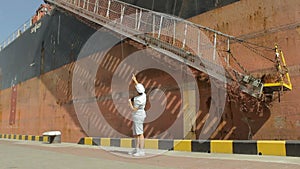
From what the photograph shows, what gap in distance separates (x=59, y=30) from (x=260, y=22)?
10606 millimetres

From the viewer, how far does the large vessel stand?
634 centimetres

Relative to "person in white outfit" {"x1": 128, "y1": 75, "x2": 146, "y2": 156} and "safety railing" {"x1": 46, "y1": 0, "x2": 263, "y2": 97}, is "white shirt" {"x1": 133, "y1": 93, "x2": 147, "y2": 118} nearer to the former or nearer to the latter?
"person in white outfit" {"x1": 128, "y1": 75, "x2": 146, "y2": 156}

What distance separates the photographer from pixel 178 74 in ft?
26.8

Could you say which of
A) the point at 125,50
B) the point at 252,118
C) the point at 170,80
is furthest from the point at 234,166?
the point at 125,50

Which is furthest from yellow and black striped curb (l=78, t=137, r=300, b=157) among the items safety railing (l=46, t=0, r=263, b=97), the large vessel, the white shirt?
the white shirt

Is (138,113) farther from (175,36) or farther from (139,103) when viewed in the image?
(175,36)

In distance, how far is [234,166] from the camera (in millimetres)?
4133

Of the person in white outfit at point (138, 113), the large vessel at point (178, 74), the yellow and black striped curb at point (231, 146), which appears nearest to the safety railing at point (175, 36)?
the large vessel at point (178, 74)

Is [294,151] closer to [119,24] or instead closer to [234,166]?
[234,166]

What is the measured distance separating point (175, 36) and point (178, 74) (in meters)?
1.01

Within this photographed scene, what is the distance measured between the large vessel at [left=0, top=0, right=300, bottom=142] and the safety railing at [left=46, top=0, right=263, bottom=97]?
42mm

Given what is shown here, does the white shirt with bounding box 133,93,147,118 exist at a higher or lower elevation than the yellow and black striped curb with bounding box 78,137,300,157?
higher

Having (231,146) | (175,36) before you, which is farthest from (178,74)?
(231,146)

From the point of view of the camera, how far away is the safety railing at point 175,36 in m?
6.85
